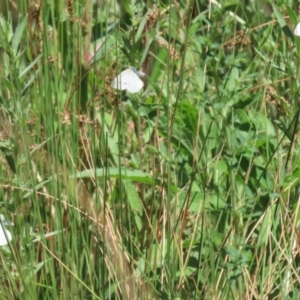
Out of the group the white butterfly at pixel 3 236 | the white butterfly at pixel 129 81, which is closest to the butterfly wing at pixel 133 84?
the white butterfly at pixel 129 81

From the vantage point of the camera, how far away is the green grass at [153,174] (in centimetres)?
162

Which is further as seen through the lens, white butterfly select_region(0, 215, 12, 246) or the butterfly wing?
the butterfly wing

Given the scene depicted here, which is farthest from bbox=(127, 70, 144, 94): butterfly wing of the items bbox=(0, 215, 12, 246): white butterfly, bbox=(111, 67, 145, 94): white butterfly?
bbox=(0, 215, 12, 246): white butterfly

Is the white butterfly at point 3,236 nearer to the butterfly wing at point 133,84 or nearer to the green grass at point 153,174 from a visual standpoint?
the green grass at point 153,174

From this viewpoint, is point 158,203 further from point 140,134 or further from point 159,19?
point 159,19

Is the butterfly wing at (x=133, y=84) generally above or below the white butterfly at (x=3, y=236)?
above

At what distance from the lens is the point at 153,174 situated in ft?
6.11

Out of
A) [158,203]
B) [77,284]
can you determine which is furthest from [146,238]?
[77,284]

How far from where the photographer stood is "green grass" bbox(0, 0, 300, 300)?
162 centimetres

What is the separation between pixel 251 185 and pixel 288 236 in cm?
17

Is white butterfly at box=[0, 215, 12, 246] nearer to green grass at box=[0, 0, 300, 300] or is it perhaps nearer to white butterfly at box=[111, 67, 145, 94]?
green grass at box=[0, 0, 300, 300]

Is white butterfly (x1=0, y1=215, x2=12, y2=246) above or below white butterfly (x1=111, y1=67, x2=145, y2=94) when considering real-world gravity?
below

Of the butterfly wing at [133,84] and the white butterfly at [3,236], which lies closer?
the white butterfly at [3,236]

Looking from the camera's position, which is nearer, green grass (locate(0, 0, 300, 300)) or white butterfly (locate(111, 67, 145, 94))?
green grass (locate(0, 0, 300, 300))
